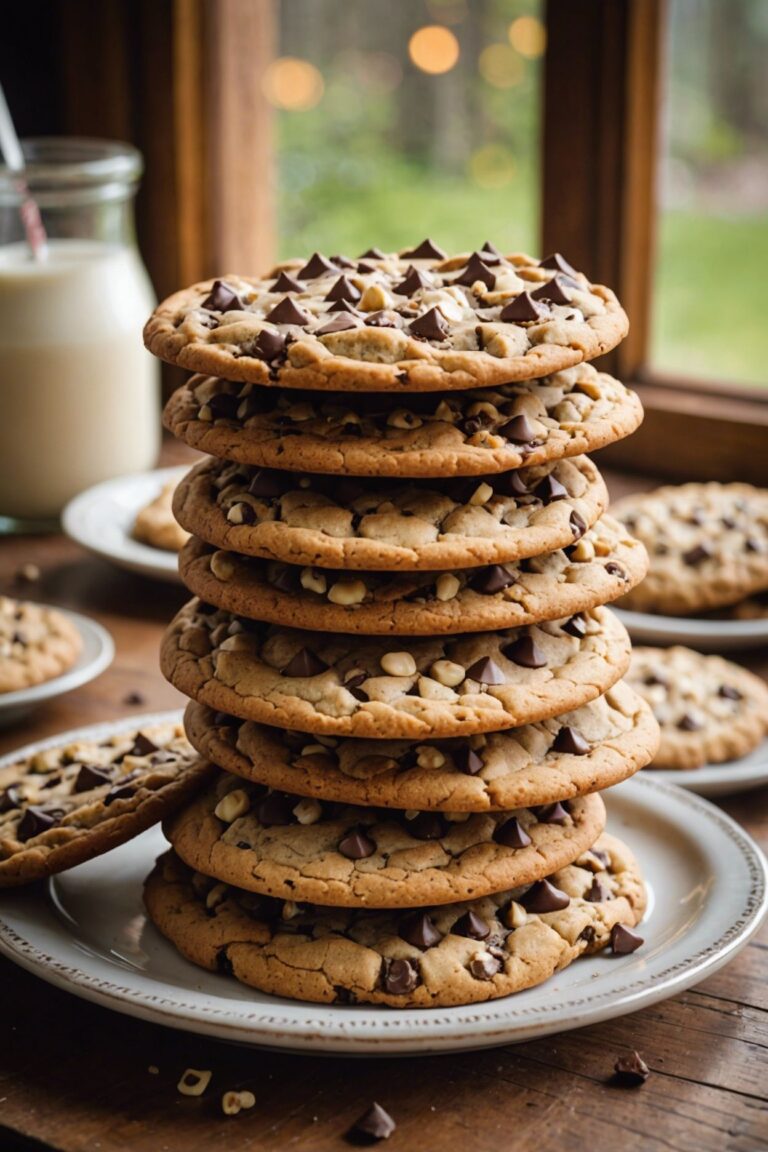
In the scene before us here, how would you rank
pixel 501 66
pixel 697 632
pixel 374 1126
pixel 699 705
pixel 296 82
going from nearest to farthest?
pixel 374 1126 < pixel 699 705 < pixel 697 632 < pixel 501 66 < pixel 296 82

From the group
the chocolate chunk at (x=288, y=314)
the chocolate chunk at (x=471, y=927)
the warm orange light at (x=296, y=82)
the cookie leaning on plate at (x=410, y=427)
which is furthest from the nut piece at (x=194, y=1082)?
the warm orange light at (x=296, y=82)

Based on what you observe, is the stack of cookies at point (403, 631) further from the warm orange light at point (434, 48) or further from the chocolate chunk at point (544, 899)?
the warm orange light at point (434, 48)

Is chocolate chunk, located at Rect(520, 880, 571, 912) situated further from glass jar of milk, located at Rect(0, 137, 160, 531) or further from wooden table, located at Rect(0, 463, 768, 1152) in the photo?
glass jar of milk, located at Rect(0, 137, 160, 531)

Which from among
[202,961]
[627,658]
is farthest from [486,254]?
[202,961]

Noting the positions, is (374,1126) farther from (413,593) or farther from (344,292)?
(344,292)

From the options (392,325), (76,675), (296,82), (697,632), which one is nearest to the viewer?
(392,325)

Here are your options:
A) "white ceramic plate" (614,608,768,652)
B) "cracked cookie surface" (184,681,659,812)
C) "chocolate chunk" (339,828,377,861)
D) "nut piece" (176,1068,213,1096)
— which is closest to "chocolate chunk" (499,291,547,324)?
"cracked cookie surface" (184,681,659,812)

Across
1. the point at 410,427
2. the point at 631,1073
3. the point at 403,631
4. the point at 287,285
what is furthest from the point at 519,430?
the point at 631,1073
